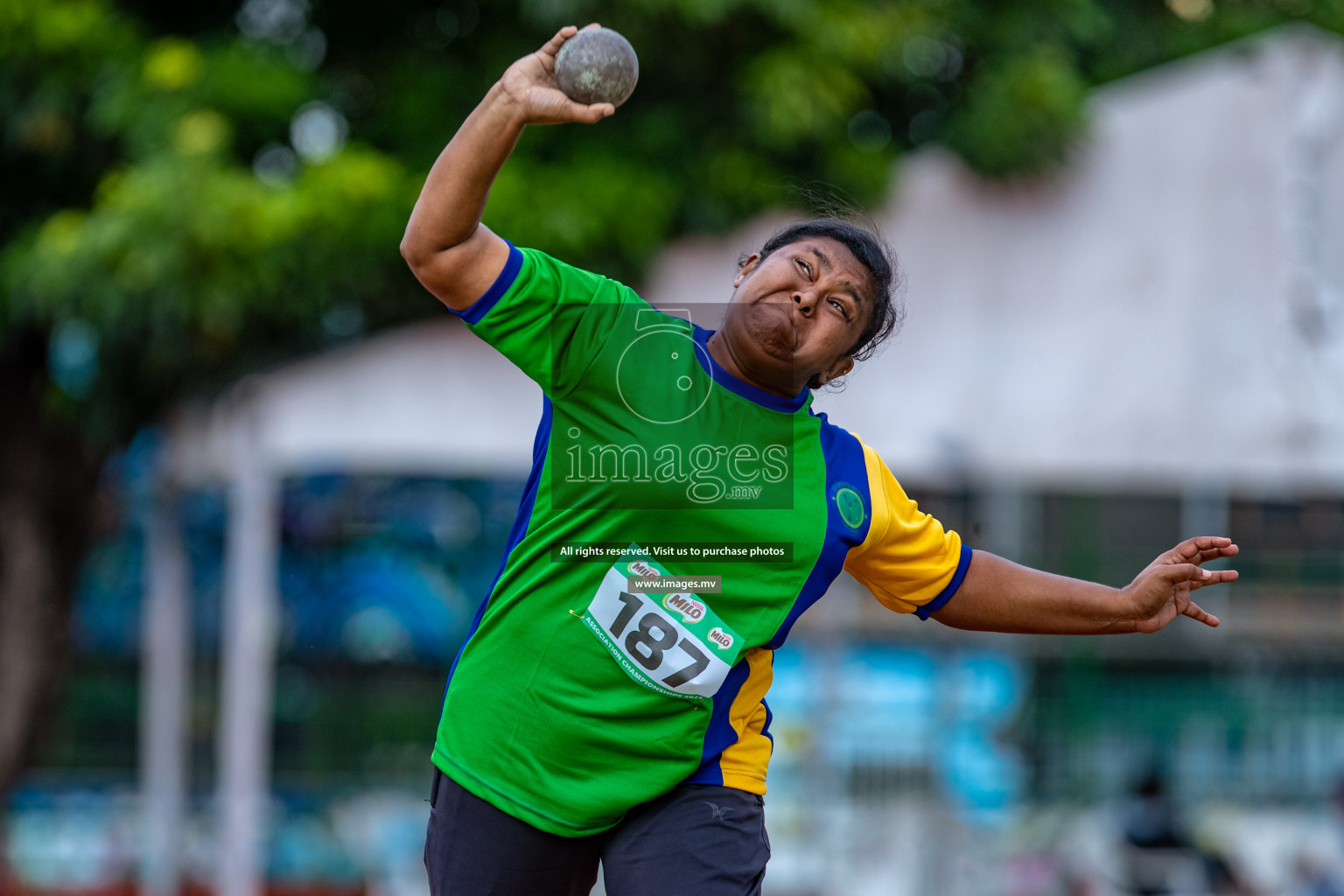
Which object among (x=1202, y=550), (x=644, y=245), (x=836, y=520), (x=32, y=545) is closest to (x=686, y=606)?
(x=836, y=520)

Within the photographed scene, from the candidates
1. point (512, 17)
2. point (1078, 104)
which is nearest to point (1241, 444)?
point (1078, 104)

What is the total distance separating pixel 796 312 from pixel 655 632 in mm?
503

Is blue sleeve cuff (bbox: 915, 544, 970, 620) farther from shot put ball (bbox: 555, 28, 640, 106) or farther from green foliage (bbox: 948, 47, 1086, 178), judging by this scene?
green foliage (bbox: 948, 47, 1086, 178)

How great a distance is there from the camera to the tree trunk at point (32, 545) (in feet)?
20.3

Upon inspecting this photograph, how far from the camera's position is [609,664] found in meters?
1.95

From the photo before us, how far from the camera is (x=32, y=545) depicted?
6.22 m

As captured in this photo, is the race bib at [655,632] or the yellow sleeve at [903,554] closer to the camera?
the race bib at [655,632]

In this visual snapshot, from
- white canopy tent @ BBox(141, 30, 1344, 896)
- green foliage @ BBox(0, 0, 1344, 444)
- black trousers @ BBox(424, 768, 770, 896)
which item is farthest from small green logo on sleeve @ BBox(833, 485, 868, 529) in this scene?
white canopy tent @ BBox(141, 30, 1344, 896)

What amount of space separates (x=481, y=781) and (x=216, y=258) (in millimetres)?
3159

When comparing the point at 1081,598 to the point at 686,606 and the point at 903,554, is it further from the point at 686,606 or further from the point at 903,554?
the point at 686,606

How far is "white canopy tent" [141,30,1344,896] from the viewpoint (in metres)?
5.00

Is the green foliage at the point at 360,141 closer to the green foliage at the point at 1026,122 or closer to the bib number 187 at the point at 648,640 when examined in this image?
the green foliage at the point at 1026,122

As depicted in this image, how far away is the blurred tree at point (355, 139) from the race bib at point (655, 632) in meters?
2.95

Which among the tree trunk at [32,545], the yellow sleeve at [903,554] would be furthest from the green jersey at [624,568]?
the tree trunk at [32,545]
